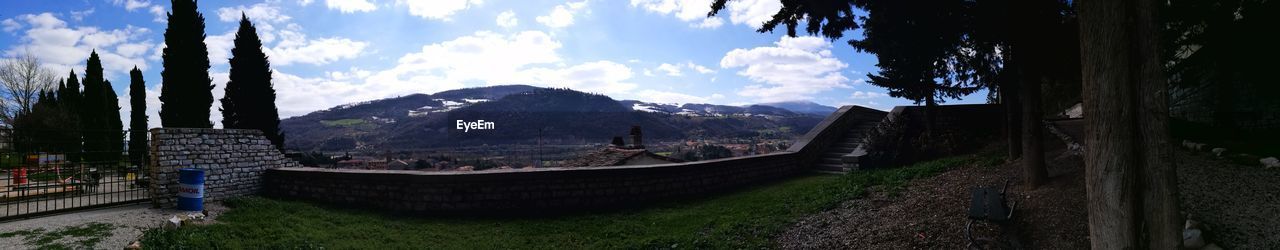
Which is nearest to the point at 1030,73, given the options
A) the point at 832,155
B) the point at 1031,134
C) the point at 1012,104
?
the point at 1031,134

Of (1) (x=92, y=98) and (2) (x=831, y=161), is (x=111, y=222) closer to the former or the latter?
(2) (x=831, y=161)

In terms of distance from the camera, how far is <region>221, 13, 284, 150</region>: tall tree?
2198cm

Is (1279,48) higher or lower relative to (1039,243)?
higher

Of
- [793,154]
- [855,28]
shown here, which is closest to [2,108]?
[793,154]

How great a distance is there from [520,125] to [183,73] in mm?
40714

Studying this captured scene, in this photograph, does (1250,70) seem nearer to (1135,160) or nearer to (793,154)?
(793,154)

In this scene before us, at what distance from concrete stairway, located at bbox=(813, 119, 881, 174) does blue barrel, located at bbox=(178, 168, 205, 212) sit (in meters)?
11.7

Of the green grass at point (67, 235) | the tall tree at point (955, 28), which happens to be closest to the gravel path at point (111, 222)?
the green grass at point (67, 235)

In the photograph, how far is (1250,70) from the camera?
9547mm

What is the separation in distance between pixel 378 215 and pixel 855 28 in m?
7.62

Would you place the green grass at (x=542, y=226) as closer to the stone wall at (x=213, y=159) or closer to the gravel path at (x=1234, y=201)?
the stone wall at (x=213, y=159)

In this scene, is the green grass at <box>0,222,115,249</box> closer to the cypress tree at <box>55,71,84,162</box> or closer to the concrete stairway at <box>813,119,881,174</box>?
the concrete stairway at <box>813,119,881,174</box>

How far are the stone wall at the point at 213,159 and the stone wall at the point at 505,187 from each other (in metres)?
0.37

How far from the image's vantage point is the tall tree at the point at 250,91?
72.1 feet
